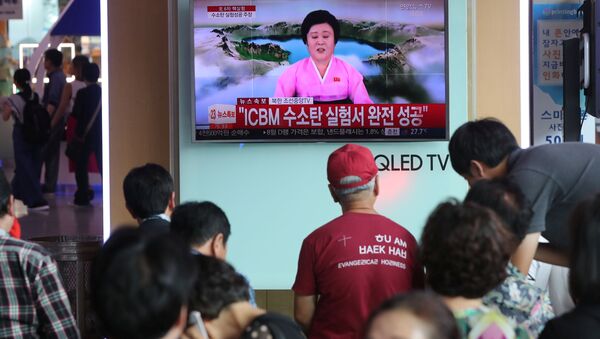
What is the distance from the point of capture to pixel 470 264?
2.29 meters

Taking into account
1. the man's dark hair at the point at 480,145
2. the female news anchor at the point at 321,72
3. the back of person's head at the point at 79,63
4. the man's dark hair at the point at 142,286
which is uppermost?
the back of person's head at the point at 79,63

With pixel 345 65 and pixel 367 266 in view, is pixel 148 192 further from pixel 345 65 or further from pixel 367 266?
pixel 345 65

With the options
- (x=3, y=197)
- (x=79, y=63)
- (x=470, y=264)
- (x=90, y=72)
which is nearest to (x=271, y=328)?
(x=470, y=264)

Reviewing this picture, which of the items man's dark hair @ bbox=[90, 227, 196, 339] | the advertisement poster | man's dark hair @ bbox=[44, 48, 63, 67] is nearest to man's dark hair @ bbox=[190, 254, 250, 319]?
man's dark hair @ bbox=[90, 227, 196, 339]

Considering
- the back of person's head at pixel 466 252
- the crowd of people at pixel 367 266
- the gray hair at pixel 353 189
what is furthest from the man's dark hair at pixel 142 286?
the gray hair at pixel 353 189

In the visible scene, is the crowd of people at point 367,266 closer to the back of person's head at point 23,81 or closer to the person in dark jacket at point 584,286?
the person in dark jacket at point 584,286

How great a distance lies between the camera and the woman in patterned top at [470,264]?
2287 millimetres

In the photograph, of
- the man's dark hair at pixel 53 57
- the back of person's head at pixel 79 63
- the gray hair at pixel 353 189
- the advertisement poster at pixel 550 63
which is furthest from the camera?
the man's dark hair at pixel 53 57

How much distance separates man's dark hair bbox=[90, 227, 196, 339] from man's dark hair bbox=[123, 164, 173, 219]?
5.76 ft

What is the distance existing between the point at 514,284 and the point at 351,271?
540 millimetres

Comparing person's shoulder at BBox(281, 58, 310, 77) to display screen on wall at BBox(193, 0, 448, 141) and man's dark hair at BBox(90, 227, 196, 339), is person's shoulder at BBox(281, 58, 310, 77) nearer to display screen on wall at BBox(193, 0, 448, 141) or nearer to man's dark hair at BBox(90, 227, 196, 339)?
display screen on wall at BBox(193, 0, 448, 141)

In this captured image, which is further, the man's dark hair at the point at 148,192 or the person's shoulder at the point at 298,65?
the person's shoulder at the point at 298,65

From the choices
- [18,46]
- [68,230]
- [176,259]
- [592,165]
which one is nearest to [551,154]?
[592,165]

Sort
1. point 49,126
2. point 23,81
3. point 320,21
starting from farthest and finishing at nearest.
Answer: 1. point 49,126
2. point 23,81
3. point 320,21
